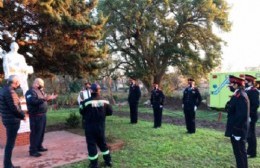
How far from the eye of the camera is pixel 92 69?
11969 mm

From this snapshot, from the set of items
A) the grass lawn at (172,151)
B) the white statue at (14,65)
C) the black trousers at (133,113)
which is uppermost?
the white statue at (14,65)

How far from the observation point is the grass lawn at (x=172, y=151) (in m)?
6.43

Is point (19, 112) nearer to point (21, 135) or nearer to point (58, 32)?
point (21, 135)

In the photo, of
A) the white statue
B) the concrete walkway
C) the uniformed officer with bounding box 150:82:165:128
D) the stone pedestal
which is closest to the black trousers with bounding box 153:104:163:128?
the uniformed officer with bounding box 150:82:165:128

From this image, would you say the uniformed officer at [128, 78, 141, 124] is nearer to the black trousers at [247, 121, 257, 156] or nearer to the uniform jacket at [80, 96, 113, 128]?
the black trousers at [247, 121, 257, 156]

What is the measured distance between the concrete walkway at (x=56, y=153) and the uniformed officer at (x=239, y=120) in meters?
3.23

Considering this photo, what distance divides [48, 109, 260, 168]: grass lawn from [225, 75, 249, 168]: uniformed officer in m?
0.73

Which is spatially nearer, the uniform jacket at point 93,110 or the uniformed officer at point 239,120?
the uniformed officer at point 239,120

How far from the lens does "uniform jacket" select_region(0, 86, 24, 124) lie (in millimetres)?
5695

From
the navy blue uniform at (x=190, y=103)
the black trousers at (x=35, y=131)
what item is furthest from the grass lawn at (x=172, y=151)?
the black trousers at (x=35, y=131)

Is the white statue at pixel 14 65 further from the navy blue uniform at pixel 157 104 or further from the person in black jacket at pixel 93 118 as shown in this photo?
the navy blue uniform at pixel 157 104

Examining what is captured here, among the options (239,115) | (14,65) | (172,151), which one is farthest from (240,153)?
(14,65)

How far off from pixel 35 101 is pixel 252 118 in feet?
16.5

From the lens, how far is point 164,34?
82.0 ft
